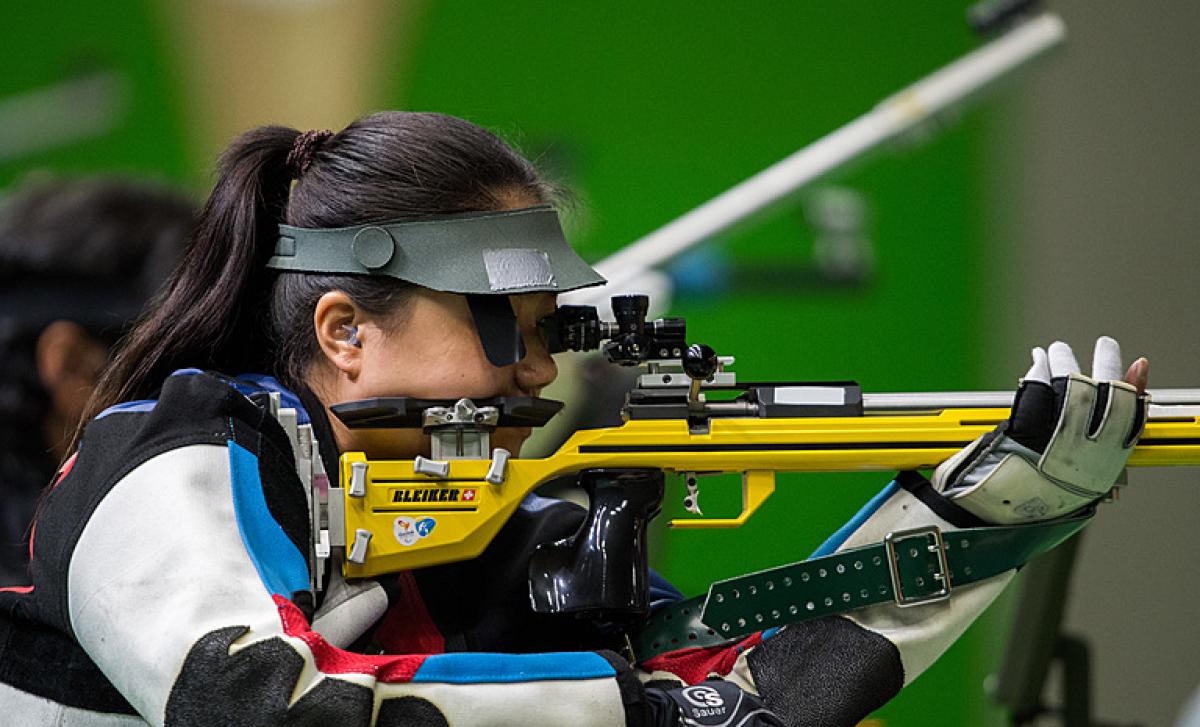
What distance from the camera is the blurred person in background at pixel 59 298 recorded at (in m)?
2.49

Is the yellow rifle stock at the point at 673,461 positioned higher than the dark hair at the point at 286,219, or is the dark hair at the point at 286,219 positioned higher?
the dark hair at the point at 286,219

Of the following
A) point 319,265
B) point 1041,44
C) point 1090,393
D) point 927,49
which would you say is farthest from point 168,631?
point 927,49

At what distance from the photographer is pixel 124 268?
2.61 meters

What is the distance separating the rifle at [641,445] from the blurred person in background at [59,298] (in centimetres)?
103

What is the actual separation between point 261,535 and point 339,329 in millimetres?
331

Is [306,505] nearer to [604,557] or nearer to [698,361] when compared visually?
[604,557]

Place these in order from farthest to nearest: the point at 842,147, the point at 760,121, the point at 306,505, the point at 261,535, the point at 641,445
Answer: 1. the point at 760,121
2. the point at 842,147
3. the point at 641,445
4. the point at 306,505
5. the point at 261,535

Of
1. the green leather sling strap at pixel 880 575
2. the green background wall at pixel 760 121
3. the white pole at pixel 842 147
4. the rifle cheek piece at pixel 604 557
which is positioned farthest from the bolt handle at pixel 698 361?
the green background wall at pixel 760 121

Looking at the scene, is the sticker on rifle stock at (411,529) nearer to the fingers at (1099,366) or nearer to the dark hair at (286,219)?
the dark hair at (286,219)

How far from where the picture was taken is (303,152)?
68.7 inches

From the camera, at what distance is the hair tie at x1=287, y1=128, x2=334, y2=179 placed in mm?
1740

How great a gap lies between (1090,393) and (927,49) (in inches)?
73.3

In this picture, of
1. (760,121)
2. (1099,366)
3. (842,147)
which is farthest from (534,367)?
(760,121)

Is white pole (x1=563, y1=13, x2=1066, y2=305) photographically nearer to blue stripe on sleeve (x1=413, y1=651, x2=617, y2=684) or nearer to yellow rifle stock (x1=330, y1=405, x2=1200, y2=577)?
yellow rifle stock (x1=330, y1=405, x2=1200, y2=577)
